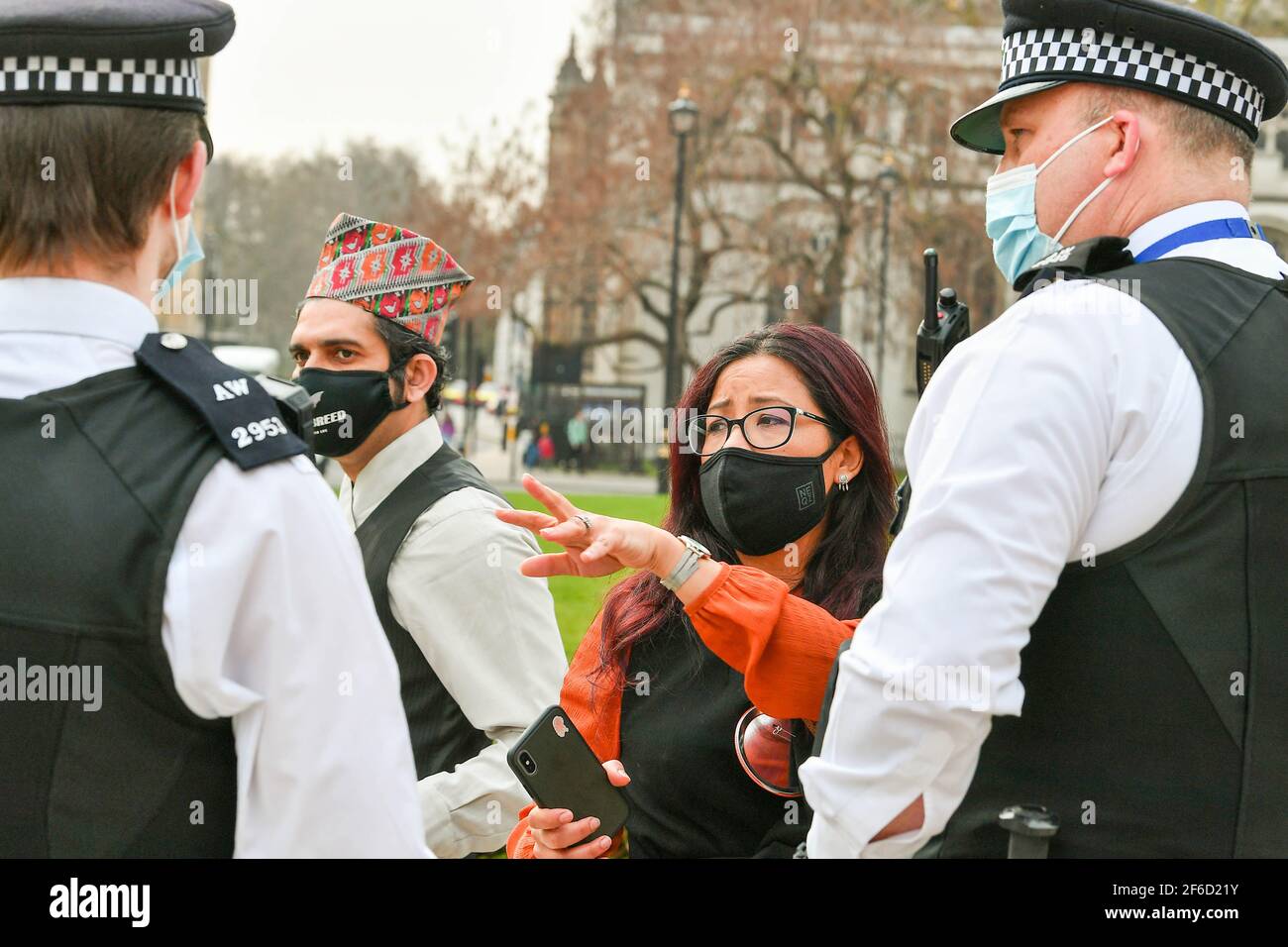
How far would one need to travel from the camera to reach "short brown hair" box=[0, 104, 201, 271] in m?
1.94

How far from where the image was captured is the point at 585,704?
3.34 m

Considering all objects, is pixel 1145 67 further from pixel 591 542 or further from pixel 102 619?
pixel 102 619

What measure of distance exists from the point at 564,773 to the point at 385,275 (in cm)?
189

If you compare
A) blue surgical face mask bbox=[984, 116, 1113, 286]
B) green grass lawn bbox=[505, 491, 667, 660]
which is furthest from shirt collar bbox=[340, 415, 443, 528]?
blue surgical face mask bbox=[984, 116, 1113, 286]

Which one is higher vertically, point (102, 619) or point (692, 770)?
point (102, 619)

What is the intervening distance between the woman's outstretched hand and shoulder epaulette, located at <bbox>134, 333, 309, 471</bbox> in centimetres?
70

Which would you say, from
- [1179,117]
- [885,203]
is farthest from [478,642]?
[885,203]

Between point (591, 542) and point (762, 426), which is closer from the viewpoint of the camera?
point (591, 542)

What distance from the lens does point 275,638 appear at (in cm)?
190

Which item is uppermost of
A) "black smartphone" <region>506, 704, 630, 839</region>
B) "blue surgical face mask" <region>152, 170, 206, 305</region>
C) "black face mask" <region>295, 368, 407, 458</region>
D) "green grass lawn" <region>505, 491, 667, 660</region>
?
"blue surgical face mask" <region>152, 170, 206, 305</region>

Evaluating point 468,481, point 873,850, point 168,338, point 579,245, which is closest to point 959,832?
point 873,850

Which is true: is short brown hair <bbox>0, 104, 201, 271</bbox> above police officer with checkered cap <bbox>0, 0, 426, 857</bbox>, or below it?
above

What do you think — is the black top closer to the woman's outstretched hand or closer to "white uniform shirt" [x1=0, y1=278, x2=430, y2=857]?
the woman's outstretched hand

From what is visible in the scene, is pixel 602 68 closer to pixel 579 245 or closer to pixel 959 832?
pixel 579 245
